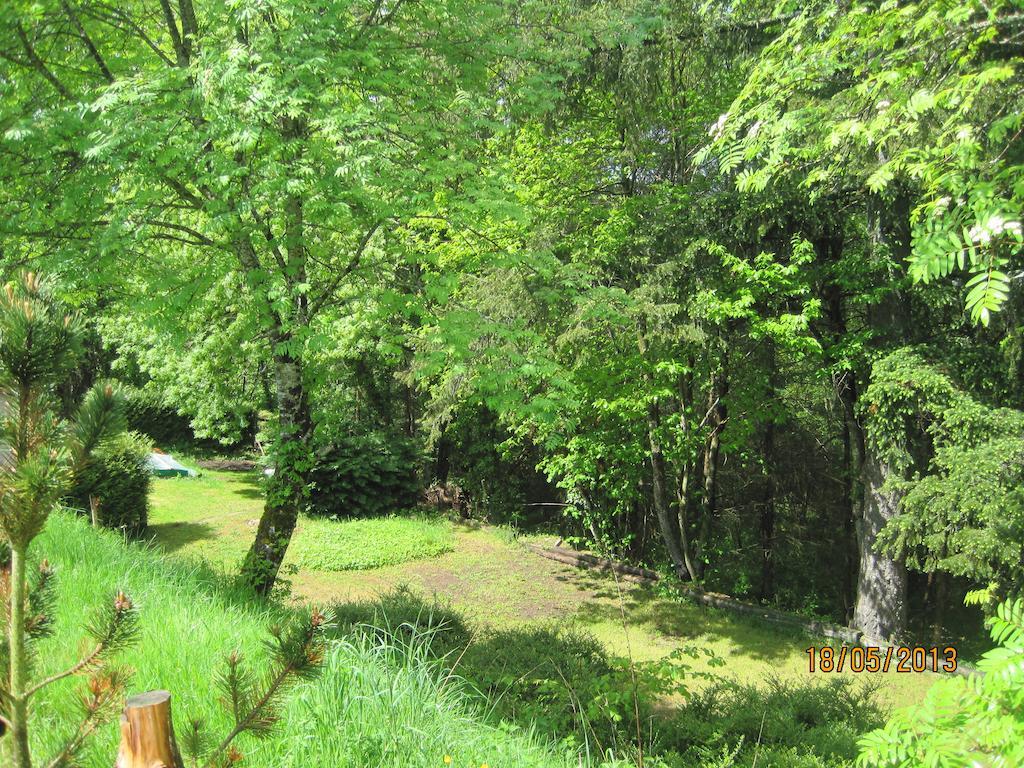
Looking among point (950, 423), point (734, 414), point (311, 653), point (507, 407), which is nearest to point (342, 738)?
point (311, 653)

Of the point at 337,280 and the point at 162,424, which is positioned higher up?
the point at 337,280

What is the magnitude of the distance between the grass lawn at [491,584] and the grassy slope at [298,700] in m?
3.80

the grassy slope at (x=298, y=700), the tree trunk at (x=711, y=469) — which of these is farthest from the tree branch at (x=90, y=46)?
the tree trunk at (x=711, y=469)

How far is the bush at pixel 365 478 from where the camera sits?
15078mm

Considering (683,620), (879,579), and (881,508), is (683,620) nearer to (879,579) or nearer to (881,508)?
(879,579)

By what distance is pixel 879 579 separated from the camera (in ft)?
30.3

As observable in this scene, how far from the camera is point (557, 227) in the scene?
11.3 m

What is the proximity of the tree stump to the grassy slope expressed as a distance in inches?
25.5

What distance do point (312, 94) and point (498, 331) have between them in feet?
7.41

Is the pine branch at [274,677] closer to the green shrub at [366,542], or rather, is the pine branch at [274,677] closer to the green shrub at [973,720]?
the green shrub at [973,720]

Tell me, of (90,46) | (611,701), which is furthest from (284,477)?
(90,46)

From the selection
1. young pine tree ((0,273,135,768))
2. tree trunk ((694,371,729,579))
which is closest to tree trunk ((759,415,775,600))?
tree trunk ((694,371,729,579))

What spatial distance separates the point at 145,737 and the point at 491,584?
10443 millimetres
